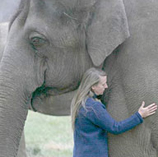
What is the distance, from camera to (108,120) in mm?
3926

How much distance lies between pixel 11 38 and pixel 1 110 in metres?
0.55

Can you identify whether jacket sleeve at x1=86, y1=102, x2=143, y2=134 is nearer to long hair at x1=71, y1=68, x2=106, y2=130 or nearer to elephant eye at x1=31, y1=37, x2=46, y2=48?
long hair at x1=71, y1=68, x2=106, y2=130

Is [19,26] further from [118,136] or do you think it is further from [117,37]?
[118,136]

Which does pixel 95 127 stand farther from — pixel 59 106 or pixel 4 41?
pixel 59 106

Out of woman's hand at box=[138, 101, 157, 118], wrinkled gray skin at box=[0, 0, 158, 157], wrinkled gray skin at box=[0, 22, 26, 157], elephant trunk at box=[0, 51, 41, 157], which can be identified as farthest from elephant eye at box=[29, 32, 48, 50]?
wrinkled gray skin at box=[0, 22, 26, 157]

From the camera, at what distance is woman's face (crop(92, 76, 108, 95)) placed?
3997 mm

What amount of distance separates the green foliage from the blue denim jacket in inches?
167

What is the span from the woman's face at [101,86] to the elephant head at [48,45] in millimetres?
→ 122

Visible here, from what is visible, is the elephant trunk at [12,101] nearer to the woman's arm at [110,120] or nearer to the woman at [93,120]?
the woman at [93,120]

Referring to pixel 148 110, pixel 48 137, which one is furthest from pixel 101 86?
pixel 48 137

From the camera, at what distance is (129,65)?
402cm

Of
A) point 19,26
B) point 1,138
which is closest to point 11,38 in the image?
point 19,26

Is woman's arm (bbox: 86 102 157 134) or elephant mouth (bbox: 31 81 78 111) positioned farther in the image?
elephant mouth (bbox: 31 81 78 111)

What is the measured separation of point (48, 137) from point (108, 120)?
6728mm
